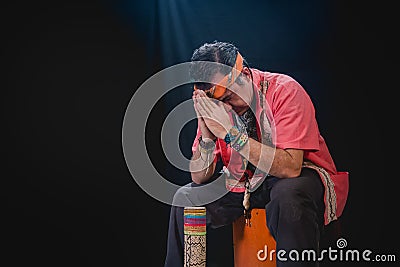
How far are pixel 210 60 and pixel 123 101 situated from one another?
707 millimetres

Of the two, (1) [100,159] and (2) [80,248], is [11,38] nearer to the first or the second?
(1) [100,159]

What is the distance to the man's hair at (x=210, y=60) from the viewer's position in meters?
2.00

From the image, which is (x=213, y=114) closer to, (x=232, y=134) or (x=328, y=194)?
(x=232, y=134)

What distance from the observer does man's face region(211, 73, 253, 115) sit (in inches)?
79.9

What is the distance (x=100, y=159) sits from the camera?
254 cm

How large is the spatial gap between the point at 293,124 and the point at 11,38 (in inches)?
47.9

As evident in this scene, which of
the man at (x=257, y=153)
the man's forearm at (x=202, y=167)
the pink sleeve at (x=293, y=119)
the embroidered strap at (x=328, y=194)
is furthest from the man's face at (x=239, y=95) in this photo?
the embroidered strap at (x=328, y=194)

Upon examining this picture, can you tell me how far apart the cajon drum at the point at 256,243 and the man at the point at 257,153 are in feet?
0.14

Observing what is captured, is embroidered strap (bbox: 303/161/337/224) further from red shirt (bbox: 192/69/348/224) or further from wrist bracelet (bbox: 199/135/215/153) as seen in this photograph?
wrist bracelet (bbox: 199/135/215/153)

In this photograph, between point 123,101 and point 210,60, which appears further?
point 123,101

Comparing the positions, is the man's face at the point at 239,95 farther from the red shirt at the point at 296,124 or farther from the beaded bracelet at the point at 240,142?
the beaded bracelet at the point at 240,142

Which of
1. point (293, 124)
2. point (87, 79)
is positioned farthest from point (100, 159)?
point (293, 124)

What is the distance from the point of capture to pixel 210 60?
6.57 ft

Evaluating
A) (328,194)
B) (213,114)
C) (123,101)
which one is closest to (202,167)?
(213,114)
